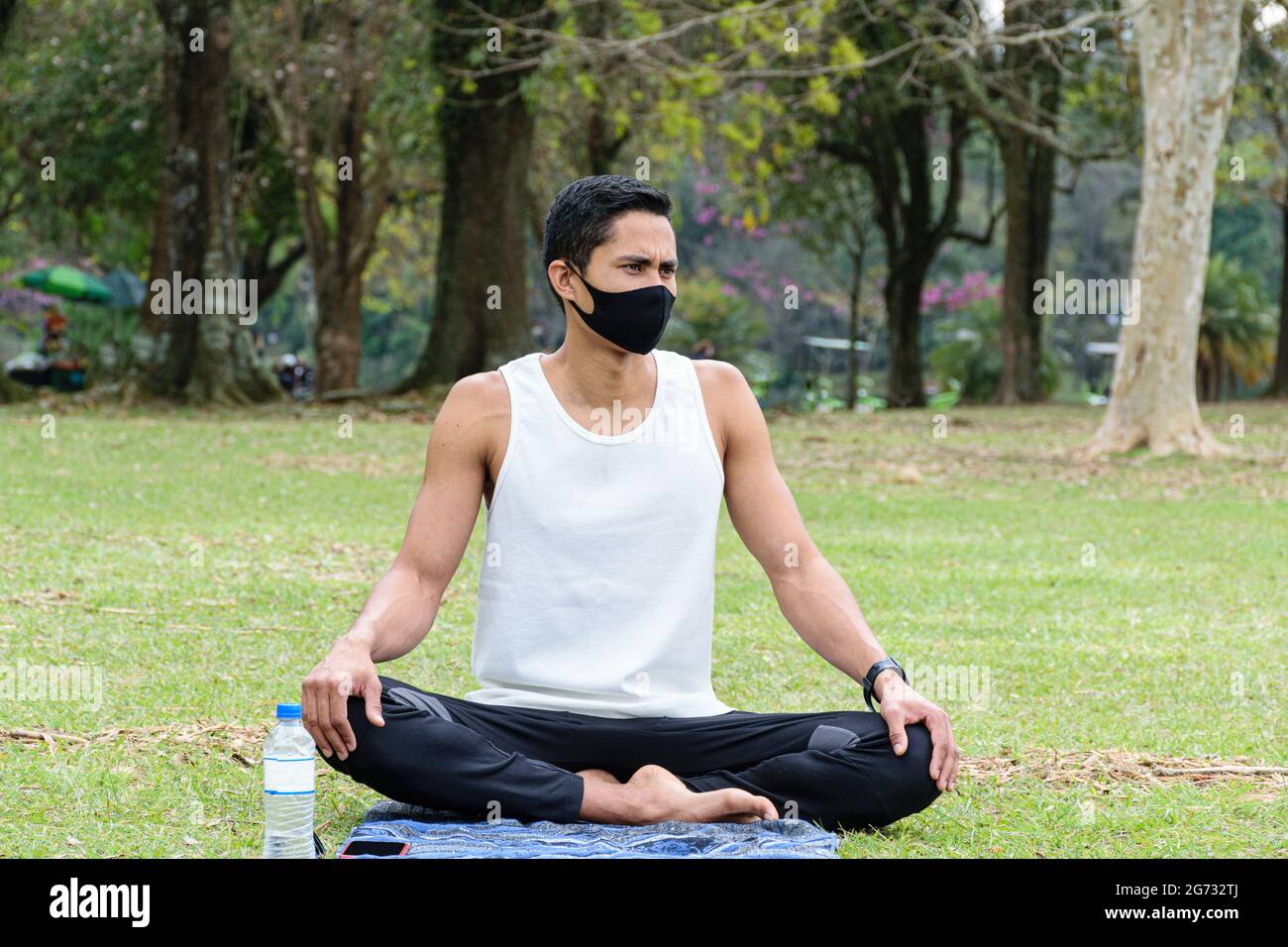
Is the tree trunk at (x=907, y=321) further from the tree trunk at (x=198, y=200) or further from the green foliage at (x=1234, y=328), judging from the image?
the tree trunk at (x=198, y=200)

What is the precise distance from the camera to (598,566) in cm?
430

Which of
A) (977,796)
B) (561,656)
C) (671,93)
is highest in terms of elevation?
(671,93)

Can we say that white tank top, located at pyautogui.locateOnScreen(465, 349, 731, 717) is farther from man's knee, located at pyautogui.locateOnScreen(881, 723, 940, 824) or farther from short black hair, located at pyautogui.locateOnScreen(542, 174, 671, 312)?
man's knee, located at pyautogui.locateOnScreen(881, 723, 940, 824)

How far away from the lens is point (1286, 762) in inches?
203

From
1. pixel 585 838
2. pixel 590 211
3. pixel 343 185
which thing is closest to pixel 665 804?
pixel 585 838

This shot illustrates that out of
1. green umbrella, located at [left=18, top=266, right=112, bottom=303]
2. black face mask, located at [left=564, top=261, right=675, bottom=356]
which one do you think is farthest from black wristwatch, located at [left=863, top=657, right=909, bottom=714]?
green umbrella, located at [left=18, top=266, right=112, bottom=303]

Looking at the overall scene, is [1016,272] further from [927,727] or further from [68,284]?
[927,727]

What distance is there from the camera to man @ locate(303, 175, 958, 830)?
416 centimetres

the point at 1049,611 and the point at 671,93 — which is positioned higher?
the point at 671,93

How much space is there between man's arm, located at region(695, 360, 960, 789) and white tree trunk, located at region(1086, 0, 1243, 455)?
11.7 meters

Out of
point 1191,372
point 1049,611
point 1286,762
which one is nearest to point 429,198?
point 1191,372

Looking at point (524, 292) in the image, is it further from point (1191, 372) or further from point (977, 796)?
point (977, 796)

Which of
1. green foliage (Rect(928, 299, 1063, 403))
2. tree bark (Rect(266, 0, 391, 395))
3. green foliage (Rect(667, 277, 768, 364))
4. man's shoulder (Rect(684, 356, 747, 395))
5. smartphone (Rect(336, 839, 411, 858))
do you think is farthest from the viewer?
green foliage (Rect(667, 277, 768, 364))
